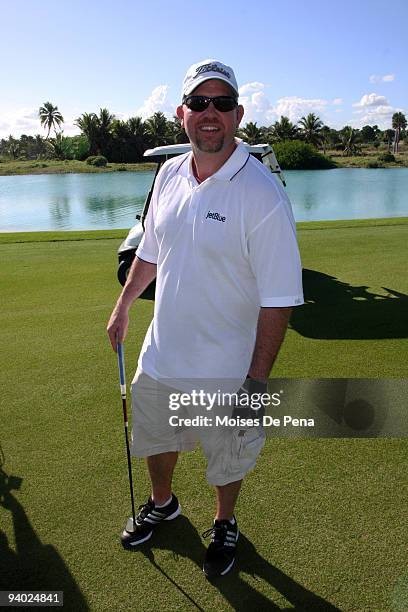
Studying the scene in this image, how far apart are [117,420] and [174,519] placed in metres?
0.95

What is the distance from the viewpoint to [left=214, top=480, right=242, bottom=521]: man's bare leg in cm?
232

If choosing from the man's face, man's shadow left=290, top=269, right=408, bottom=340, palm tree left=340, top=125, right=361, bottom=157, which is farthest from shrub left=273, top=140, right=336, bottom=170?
the man's face

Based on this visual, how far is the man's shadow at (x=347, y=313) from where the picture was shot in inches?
193

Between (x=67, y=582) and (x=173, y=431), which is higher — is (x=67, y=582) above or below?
below

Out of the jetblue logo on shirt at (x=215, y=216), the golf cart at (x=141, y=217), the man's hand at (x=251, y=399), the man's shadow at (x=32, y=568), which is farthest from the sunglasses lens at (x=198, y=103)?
the golf cart at (x=141, y=217)

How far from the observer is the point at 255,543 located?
2346mm

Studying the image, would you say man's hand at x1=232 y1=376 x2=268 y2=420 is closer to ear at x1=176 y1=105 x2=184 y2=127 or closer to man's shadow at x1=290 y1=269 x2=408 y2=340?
ear at x1=176 y1=105 x2=184 y2=127

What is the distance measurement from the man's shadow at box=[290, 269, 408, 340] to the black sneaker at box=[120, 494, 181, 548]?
2.65 m

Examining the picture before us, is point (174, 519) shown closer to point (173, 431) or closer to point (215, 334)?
point (173, 431)

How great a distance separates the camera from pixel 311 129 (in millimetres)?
82438

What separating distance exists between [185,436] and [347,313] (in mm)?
3447

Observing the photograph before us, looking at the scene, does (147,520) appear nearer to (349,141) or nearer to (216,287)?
(216,287)

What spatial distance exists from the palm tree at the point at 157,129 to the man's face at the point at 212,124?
74293 mm

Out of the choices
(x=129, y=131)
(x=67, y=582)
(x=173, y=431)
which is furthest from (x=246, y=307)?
(x=129, y=131)
